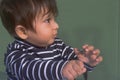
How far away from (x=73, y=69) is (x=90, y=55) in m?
0.19

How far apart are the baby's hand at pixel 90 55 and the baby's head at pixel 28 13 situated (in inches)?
3.7

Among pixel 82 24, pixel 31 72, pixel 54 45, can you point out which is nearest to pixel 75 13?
pixel 82 24

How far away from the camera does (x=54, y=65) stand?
1.97 feet

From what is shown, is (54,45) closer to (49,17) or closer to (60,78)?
(49,17)

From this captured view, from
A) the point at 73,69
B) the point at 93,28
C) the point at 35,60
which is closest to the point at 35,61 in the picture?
the point at 35,60

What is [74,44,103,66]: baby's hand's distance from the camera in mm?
714

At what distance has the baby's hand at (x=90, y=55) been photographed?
71cm

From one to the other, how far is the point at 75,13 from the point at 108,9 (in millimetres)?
136

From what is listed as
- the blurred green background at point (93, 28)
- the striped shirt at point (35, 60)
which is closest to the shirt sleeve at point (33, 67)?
the striped shirt at point (35, 60)

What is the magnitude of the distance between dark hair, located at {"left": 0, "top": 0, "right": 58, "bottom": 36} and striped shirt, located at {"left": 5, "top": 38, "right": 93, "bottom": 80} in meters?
0.06

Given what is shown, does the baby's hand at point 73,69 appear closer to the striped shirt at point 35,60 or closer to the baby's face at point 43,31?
the striped shirt at point 35,60

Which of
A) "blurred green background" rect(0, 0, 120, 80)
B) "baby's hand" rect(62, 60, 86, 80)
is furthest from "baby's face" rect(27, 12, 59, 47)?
"blurred green background" rect(0, 0, 120, 80)

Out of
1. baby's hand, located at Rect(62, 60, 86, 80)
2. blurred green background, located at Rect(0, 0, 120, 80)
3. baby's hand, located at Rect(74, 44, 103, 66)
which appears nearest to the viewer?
baby's hand, located at Rect(62, 60, 86, 80)

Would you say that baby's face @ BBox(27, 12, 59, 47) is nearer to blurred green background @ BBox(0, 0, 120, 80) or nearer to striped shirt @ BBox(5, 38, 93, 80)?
striped shirt @ BBox(5, 38, 93, 80)
